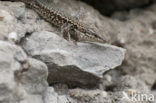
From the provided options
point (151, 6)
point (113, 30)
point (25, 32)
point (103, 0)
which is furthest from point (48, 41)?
point (151, 6)

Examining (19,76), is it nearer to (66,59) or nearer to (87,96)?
(66,59)

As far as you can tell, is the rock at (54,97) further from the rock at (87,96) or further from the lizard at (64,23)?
the lizard at (64,23)

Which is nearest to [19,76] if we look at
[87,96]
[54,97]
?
[54,97]

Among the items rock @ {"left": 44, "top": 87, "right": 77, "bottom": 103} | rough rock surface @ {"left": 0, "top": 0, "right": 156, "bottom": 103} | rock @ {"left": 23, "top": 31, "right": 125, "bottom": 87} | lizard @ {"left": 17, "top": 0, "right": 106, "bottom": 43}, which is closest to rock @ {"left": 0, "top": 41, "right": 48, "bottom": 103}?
rough rock surface @ {"left": 0, "top": 0, "right": 156, "bottom": 103}

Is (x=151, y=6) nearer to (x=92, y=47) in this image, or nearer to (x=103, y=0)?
(x=103, y=0)

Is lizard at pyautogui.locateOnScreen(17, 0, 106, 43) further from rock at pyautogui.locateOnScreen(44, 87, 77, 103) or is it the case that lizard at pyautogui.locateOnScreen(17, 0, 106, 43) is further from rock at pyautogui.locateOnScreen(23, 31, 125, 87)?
rock at pyautogui.locateOnScreen(44, 87, 77, 103)

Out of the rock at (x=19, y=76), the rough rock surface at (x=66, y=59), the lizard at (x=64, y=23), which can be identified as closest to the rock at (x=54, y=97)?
the rough rock surface at (x=66, y=59)
